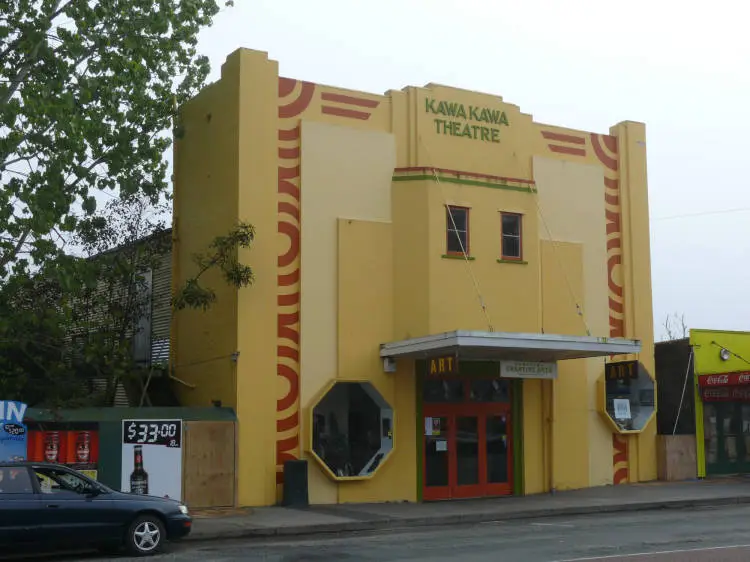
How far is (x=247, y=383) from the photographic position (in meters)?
21.0

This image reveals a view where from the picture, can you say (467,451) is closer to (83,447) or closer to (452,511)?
(452,511)

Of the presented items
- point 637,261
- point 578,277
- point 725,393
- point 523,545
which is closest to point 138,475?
point 523,545

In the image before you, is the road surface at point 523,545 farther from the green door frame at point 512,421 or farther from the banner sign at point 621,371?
the banner sign at point 621,371

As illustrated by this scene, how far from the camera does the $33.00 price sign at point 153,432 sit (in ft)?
62.8

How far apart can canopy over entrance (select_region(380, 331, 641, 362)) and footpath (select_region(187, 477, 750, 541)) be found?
11.1 feet

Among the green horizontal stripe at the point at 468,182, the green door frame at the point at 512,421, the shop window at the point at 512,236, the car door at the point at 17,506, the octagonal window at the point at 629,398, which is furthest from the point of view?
the octagonal window at the point at 629,398

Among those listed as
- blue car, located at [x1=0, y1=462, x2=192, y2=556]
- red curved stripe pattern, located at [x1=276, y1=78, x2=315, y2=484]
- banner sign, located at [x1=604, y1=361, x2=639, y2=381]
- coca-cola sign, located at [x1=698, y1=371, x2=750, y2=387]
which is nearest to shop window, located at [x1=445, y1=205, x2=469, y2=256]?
red curved stripe pattern, located at [x1=276, y1=78, x2=315, y2=484]

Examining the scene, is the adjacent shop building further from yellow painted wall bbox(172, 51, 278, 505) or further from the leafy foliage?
the leafy foliage

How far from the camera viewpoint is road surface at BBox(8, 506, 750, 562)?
13352mm

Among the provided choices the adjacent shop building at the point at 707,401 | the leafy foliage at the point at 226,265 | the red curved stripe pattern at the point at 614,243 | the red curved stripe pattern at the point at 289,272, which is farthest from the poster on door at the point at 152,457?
the adjacent shop building at the point at 707,401

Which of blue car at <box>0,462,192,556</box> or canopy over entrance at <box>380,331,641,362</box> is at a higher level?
canopy over entrance at <box>380,331,641,362</box>

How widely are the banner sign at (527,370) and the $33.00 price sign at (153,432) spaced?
289 inches

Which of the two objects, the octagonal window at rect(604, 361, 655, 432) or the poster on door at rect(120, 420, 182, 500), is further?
the octagonal window at rect(604, 361, 655, 432)

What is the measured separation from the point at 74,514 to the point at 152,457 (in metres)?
5.88
